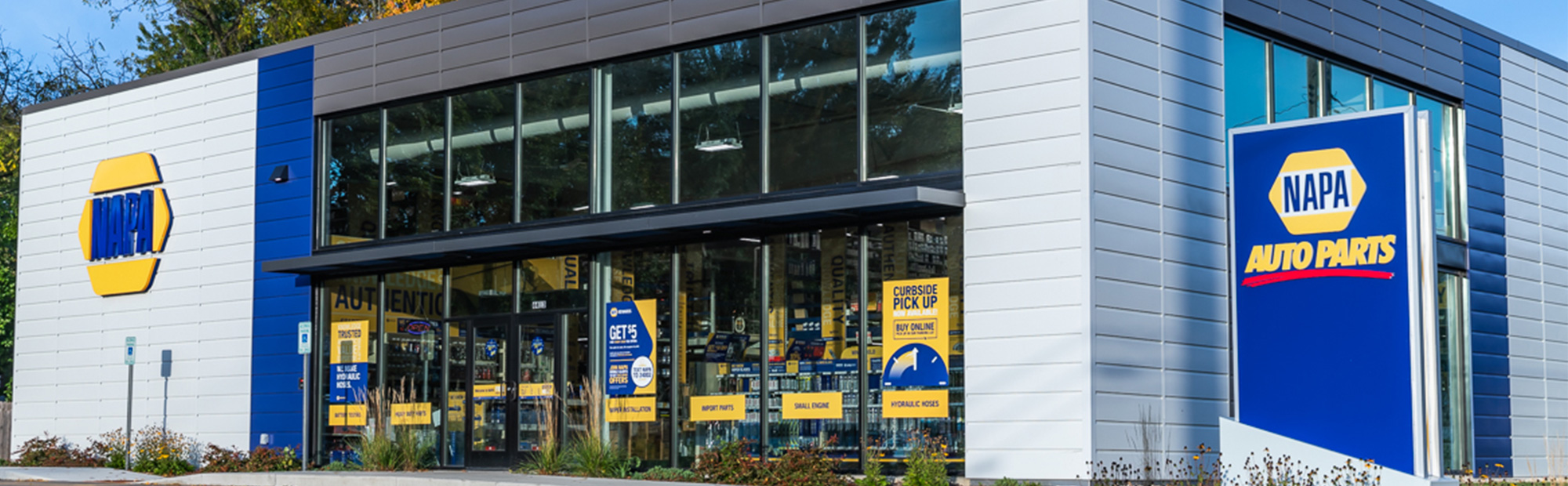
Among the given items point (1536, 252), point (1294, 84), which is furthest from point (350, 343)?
point (1536, 252)

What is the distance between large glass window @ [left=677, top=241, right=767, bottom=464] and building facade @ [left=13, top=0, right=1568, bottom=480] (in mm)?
39

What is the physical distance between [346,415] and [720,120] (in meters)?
7.37

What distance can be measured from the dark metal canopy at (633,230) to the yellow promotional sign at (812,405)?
1.81 metres

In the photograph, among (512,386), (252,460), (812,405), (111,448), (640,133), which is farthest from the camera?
(111,448)

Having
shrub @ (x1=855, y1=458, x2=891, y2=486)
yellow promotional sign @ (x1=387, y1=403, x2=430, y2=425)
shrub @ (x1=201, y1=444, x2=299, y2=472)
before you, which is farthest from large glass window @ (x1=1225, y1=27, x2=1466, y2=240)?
shrub @ (x1=201, y1=444, x2=299, y2=472)

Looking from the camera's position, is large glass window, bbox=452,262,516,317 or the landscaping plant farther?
large glass window, bbox=452,262,516,317

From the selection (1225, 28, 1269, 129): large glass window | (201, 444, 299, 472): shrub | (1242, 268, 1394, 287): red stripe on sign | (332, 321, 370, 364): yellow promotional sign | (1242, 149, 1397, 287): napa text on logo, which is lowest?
(201, 444, 299, 472): shrub

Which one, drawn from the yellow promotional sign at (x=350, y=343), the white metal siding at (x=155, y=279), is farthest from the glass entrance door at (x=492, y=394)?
the white metal siding at (x=155, y=279)

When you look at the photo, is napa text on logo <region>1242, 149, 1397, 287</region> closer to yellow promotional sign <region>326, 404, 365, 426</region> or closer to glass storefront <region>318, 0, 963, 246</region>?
glass storefront <region>318, 0, 963, 246</region>

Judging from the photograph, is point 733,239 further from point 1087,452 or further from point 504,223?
point 1087,452

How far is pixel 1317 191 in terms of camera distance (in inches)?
445

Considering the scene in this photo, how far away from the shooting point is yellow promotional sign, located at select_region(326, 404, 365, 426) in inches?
790

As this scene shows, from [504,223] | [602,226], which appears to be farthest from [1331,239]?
[504,223]

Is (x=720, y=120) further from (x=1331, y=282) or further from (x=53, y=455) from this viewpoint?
(x=53, y=455)
